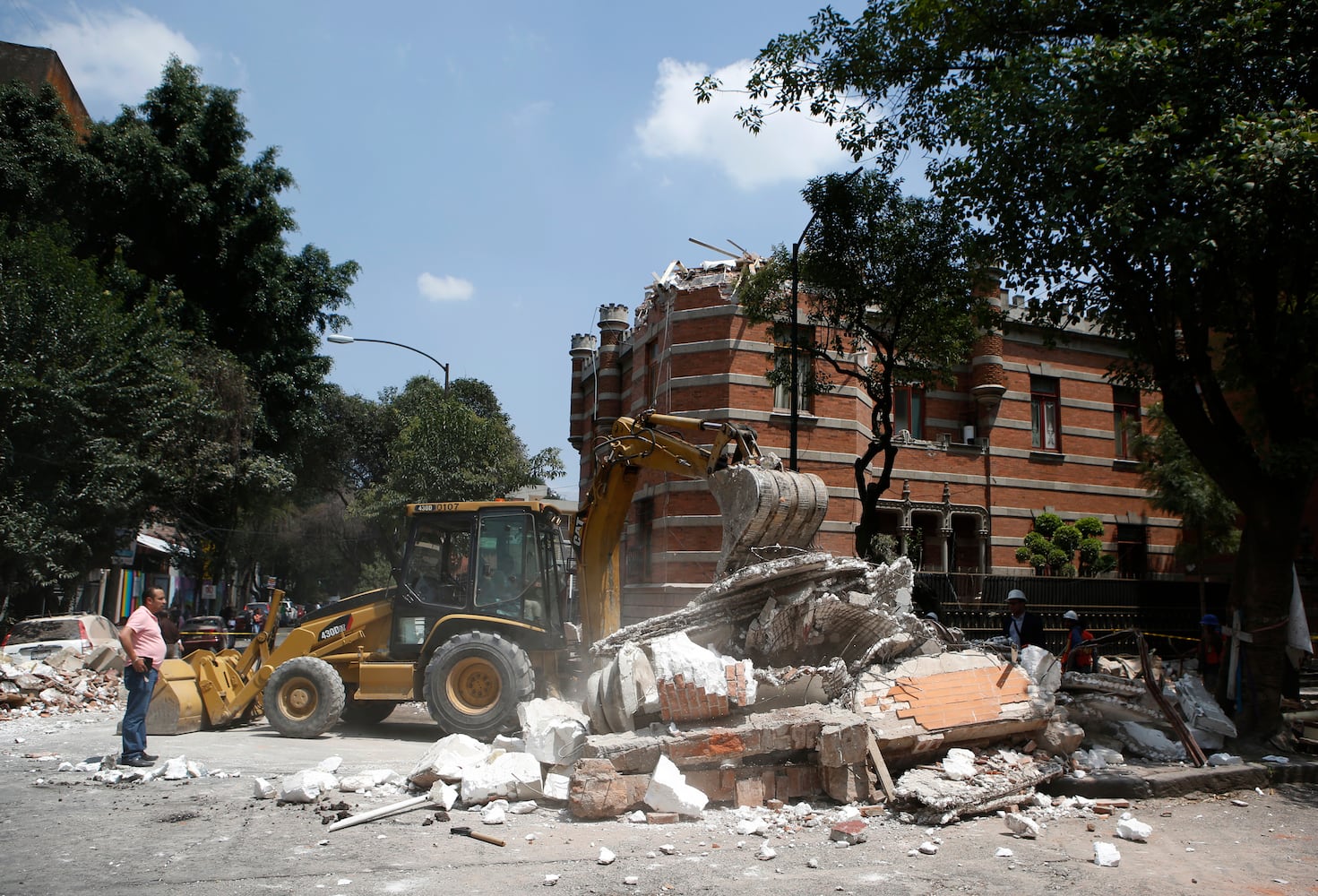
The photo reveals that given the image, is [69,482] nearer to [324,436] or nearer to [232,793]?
[324,436]

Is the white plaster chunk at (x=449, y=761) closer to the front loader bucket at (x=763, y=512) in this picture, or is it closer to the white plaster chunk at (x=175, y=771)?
the white plaster chunk at (x=175, y=771)

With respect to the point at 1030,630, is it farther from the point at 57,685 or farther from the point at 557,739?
the point at 57,685

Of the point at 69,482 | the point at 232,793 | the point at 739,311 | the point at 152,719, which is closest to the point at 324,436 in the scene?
the point at 69,482

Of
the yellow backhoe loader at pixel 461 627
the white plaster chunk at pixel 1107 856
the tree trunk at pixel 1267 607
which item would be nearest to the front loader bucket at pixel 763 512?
the yellow backhoe loader at pixel 461 627

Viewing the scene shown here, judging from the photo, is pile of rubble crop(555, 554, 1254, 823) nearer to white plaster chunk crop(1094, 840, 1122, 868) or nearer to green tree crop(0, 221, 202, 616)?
white plaster chunk crop(1094, 840, 1122, 868)

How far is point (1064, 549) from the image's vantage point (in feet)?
69.9

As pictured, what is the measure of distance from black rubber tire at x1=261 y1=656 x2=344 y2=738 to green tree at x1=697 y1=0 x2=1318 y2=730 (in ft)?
31.5

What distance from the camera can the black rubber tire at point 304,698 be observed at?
10797mm

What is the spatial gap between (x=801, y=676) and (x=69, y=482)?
50.9ft

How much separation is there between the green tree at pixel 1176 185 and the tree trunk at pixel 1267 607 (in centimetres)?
2

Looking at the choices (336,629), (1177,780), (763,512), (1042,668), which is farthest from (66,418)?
(1177,780)

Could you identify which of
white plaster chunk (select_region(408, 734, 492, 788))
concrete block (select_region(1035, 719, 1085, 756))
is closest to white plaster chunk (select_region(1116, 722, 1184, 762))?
concrete block (select_region(1035, 719, 1085, 756))

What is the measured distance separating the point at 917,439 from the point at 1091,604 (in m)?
5.78

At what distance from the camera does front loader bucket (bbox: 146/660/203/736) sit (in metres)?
10.9
